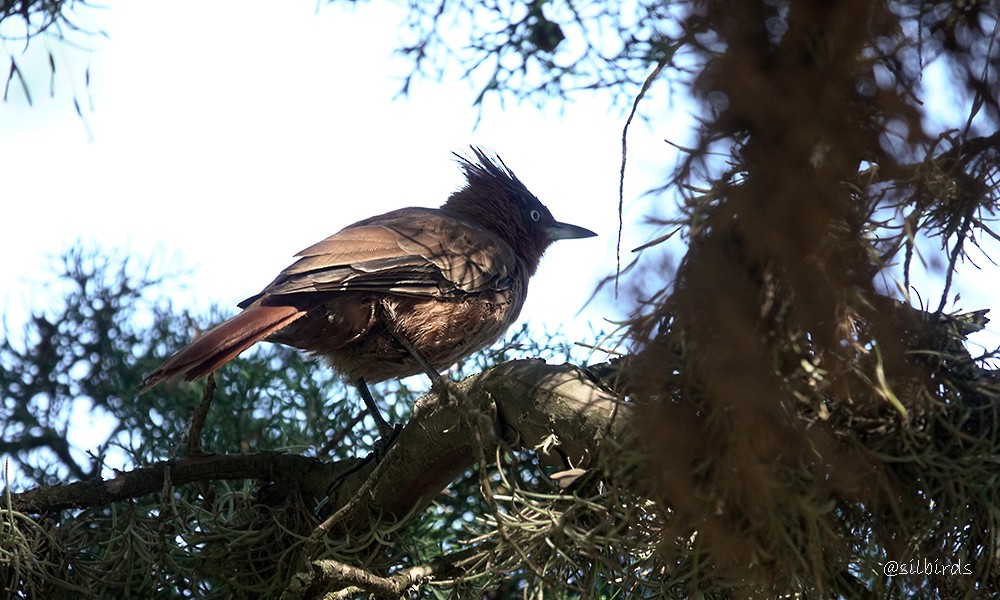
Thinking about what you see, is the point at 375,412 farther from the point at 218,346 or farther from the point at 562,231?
the point at 562,231

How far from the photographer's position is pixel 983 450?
2250 millimetres

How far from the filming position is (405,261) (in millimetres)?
4602

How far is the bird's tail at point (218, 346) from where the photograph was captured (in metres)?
3.68

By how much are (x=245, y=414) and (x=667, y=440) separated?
2.76 metres

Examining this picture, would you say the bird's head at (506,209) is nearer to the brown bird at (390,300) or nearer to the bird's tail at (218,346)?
the brown bird at (390,300)

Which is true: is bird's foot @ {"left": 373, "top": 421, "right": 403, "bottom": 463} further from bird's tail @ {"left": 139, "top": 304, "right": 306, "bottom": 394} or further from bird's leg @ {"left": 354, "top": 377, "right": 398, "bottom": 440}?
bird's tail @ {"left": 139, "top": 304, "right": 306, "bottom": 394}

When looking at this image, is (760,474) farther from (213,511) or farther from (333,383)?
(333,383)

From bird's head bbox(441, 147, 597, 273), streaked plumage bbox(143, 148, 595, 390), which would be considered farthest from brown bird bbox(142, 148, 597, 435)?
bird's head bbox(441, 147, 597, 273)

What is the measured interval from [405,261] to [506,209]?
1287mm

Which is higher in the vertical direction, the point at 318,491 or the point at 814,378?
the point at 318,491

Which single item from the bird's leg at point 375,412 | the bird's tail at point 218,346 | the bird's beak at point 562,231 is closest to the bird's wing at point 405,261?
the bird's tail at point 218,346

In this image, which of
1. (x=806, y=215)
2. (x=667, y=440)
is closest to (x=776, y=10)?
(x=806, y=215)

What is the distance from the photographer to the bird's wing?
4383 millimetres

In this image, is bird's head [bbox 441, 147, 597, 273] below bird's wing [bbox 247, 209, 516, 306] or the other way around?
the other way around
